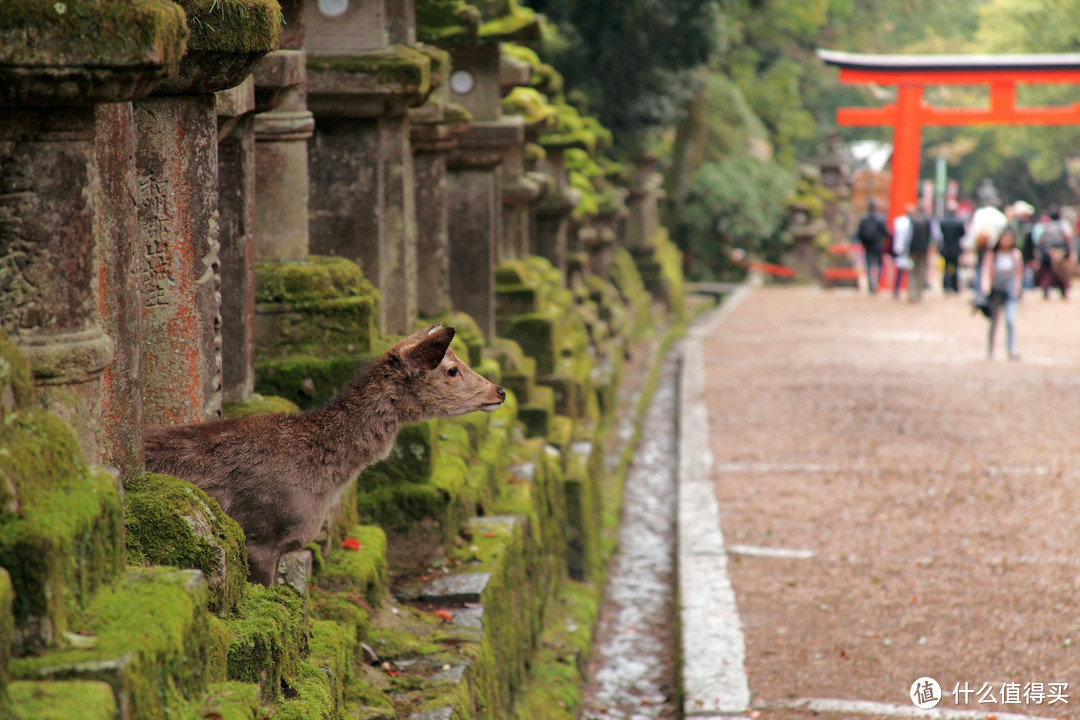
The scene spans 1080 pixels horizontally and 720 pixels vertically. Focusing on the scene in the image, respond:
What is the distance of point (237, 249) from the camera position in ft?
15.2

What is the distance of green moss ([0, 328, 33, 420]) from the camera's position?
2.35m

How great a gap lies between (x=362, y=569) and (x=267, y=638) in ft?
4.90

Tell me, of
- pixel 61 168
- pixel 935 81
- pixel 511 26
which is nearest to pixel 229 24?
pixel 61 168

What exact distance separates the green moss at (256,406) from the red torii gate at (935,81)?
22.2m

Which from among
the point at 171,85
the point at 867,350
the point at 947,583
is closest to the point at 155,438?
the point at 171,85

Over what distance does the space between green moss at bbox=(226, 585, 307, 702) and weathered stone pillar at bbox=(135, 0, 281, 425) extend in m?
0.76

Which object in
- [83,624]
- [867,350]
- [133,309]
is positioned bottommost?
[867,350]

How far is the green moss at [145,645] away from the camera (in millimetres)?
2268

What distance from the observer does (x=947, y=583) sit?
24.0 ft

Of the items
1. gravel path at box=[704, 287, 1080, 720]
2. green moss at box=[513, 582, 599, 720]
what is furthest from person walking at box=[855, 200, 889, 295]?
green moss at box=[513, 582, 599, 720]

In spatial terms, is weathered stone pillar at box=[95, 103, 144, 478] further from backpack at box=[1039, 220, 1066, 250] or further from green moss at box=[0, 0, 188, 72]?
backpack at box=[1039, 220, 1066, 250]

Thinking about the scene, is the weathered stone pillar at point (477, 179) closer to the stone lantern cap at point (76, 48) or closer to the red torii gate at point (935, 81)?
the stone lantern cap at point (76, 48)

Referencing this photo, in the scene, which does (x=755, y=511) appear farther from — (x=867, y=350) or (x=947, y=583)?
(x=867, y=350)

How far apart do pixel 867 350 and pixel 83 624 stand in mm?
14592
